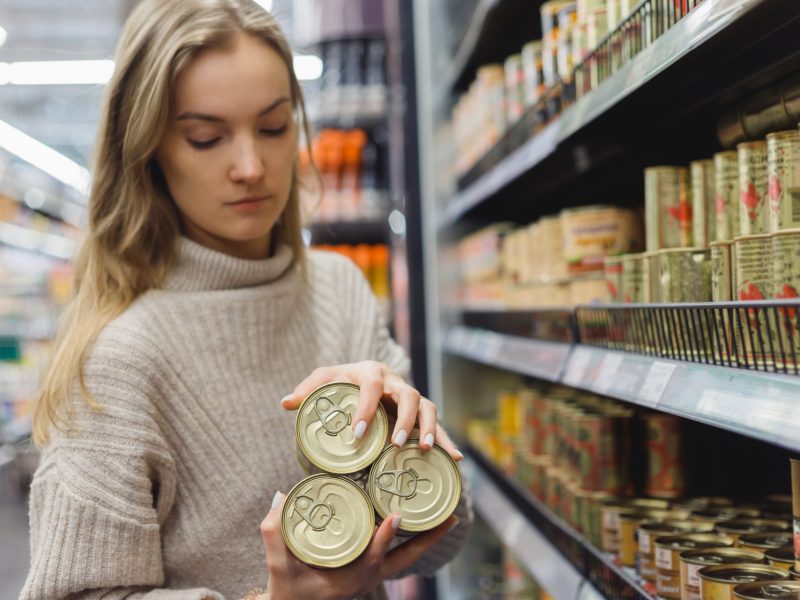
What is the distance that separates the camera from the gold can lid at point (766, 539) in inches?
48.8

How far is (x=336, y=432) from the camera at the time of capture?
Answer: 1.10 m

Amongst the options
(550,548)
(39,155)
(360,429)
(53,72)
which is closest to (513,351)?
(550,548)

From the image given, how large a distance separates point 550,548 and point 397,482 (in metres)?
0.93

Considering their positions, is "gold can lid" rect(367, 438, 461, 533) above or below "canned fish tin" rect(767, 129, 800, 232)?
below

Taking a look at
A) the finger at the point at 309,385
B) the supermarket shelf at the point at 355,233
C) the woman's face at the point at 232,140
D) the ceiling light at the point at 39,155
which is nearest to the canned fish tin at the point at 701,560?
the finger at the point at 309,385

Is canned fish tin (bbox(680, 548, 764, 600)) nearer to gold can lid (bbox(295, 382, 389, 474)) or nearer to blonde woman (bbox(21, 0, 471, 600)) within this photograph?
blonde woman (bbox(21, 0, 471, 600))

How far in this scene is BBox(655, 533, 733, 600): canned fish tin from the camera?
50.2 inches

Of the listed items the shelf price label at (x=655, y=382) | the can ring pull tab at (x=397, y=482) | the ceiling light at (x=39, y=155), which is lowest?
the can ring pull tab at (x=397, y=482)

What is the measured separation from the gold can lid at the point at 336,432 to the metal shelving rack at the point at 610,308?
0.36 meters

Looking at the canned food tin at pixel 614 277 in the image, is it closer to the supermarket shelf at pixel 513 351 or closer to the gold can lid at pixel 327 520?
Answer: the supermarket shelf at pixel 513 351

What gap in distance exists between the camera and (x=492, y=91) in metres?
2.62

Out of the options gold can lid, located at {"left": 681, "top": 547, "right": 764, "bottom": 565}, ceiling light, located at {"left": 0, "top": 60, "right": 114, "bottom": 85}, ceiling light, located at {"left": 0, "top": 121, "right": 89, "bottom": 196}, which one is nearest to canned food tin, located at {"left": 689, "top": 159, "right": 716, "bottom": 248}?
gold can lid, located at {"left": 681, "top": 547, "right": 764, "bottom": 565}

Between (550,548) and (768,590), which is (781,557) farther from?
(550,548)

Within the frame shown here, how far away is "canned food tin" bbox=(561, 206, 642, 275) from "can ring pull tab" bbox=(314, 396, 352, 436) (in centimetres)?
78
